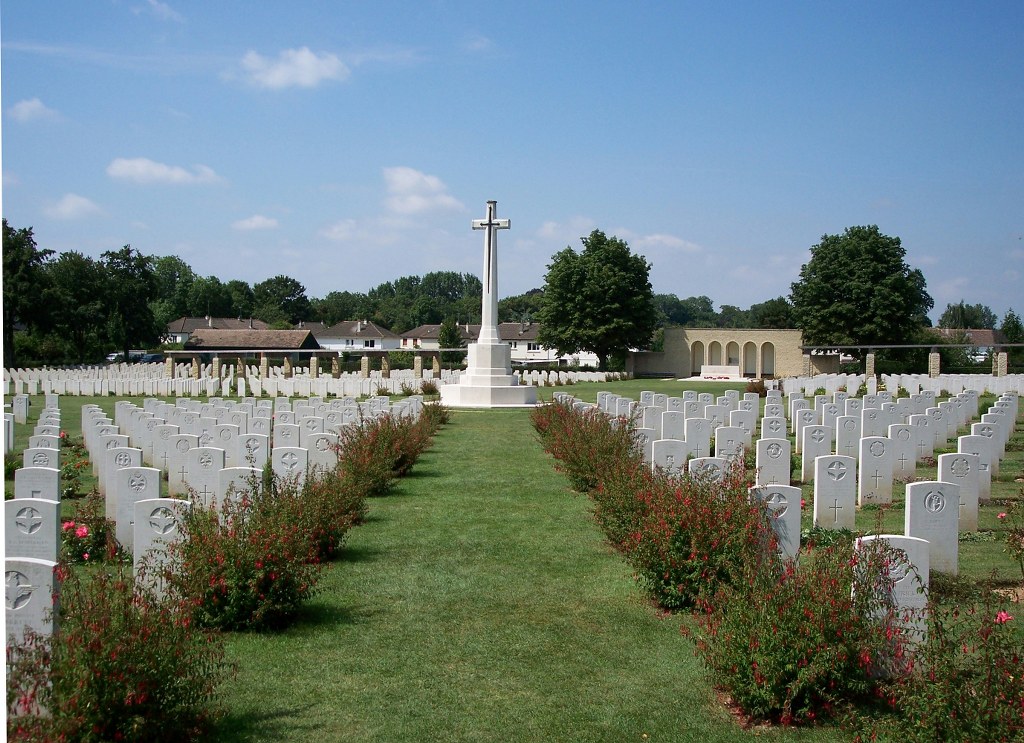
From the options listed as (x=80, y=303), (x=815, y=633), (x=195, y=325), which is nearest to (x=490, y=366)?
(x=815, y=633)


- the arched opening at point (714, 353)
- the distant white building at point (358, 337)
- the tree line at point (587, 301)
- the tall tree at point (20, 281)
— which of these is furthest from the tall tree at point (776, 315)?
the tall tree at point (20, 281)

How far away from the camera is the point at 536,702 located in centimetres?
504

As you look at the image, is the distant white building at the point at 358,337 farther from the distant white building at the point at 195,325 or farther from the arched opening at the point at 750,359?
the arched opening at the point at 750,359

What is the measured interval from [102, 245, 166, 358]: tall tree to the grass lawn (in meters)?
51.9

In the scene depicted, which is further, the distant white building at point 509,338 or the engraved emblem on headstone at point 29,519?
the distant white building at point 509,338

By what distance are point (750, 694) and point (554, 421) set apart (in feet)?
38.3

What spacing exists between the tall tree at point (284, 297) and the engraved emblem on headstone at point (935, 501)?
108m

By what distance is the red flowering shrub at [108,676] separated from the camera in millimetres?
3785

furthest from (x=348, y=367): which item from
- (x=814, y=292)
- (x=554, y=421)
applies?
(x=554, y=421)

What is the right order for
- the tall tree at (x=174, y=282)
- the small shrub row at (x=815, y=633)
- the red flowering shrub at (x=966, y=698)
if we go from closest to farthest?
1. the red flowering shrub at (x=966, y=698)
2. the small shrub row at (x=815, y=633)
3. the tall tree at (x=174, y=282)

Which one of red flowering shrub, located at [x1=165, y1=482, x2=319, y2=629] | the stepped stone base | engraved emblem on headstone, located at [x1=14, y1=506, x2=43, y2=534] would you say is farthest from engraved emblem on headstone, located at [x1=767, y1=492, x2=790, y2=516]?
the stepped stone base

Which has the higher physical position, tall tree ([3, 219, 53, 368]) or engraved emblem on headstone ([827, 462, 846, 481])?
tall tree ([3, 219, 53, 368])

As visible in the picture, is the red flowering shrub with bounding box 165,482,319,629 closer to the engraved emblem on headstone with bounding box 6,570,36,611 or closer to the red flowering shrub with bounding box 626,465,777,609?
the engraved emblem on headstone with bounding box 6,570,36,611

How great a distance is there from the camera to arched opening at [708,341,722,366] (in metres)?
56.4
